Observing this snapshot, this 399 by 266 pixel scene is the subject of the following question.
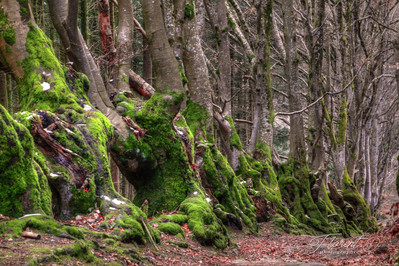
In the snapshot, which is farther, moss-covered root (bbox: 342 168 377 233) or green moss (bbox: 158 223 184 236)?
moss-covered root (bbox: 342 168 377 233)

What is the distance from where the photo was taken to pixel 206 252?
7.34m

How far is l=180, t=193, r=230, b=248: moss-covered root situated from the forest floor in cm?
14

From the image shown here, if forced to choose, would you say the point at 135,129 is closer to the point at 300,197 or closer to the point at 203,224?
A: the point at 203,224

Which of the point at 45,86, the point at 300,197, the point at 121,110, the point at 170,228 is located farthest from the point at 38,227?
the point at 300,197

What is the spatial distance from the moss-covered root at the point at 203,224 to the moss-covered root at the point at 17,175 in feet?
10.3

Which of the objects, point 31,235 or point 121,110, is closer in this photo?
point 31,235

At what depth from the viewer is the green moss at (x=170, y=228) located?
7336 millimetres

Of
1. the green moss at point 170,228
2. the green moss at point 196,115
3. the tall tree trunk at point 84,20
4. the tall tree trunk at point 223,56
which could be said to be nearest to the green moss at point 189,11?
the green moss at point 196,115

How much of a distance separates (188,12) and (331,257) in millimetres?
7022

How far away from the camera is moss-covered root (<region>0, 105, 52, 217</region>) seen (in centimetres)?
498

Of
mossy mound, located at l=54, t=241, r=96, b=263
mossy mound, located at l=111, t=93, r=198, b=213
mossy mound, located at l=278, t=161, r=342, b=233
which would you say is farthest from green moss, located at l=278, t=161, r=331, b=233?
mossy mound, located at l=54, t=241, r=96, b=263

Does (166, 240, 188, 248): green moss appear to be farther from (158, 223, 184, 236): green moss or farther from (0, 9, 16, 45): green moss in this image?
(0, 9, 16, 45): green moss

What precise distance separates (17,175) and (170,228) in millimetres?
3029

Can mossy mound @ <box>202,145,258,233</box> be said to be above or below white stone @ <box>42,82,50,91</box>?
below
